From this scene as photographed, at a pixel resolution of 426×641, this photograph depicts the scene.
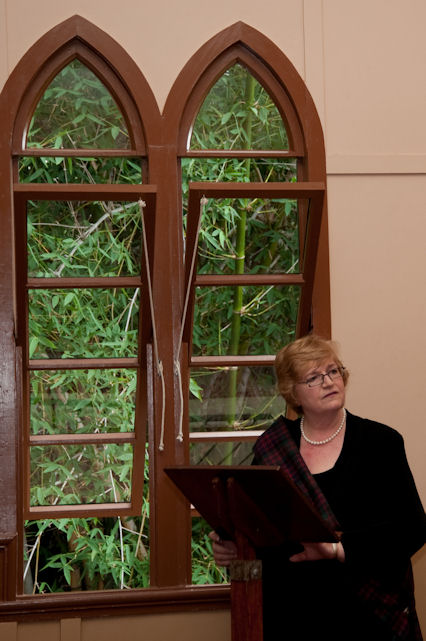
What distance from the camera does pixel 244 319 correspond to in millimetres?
3625

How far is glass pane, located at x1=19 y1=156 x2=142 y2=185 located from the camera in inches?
139

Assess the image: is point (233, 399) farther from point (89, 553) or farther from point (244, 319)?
point (89, 553)

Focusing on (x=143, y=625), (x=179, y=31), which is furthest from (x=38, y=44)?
(x=143, y=625)

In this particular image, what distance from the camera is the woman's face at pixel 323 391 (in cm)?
289

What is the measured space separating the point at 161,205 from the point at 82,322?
54 centimetres

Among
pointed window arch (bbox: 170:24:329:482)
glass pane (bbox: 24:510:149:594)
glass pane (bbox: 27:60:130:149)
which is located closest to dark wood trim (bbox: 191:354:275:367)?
pointed window arch (bbox: 170:24:329:482)

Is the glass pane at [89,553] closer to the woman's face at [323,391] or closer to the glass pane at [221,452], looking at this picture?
the glass pane at [221,452]

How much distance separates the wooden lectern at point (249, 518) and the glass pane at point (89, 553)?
122 cm

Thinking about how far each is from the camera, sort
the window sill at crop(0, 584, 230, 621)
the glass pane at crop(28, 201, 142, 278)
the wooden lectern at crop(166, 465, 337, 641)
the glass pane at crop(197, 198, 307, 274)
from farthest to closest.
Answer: the glass pane at crop(197, 198, 307, 274), the glass pane at crop(28, 201, 142, 278), the window sill at crop(0, 584, 230, 621), the wooden lectern at crop(166, 465, 337, 641)

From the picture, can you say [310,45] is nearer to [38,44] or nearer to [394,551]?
[38,44]

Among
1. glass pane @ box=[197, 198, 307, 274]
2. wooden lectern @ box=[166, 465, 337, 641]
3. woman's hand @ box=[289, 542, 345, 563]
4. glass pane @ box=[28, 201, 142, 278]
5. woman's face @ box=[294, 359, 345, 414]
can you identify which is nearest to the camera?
wooden lectern @ box=[166, 465, 337, 641]

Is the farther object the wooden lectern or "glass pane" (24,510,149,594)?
"glass pane" (24,510,149,594)

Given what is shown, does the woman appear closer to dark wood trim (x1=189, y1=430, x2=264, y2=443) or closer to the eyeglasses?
the eyeglasses

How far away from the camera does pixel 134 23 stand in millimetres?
3598
